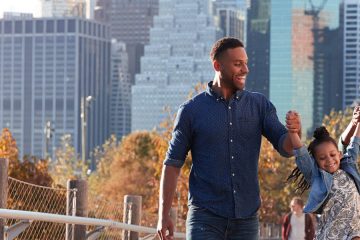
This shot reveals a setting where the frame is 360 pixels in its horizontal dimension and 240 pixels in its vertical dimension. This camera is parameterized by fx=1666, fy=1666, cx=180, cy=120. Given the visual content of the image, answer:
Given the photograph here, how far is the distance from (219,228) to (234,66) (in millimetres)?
945

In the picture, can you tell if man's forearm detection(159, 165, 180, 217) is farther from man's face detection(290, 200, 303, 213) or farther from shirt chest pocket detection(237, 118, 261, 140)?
man's face detection(290, 200, 303, 213)

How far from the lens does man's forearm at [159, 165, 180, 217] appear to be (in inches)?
377

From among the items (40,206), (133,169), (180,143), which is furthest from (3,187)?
(133,169)

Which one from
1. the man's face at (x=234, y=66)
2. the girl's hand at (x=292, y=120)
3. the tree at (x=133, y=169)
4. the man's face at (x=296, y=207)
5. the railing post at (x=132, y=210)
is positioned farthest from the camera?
the tree at (x=133, y=169)

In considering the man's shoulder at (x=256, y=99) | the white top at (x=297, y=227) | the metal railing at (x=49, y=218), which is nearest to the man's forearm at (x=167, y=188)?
the man's shoulder at (x=256, y=99)

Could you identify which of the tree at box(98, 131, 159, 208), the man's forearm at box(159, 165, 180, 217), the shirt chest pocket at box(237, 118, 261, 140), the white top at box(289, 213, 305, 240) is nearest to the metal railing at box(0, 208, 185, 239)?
the man's forearm at box(159, 165, 180, 217)

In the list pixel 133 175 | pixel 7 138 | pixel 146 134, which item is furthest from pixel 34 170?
pixel 146 134

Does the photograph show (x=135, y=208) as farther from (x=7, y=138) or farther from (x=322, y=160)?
(x=7, y=138)

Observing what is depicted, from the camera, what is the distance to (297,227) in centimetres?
1988

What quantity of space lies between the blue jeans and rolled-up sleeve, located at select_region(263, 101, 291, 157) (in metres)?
0.44

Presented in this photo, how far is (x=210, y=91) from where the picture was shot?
985cm

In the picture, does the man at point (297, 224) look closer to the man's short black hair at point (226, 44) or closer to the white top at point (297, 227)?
the white top at point (297, 227)

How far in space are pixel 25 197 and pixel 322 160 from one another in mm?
7231

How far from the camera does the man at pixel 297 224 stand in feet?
64.5
